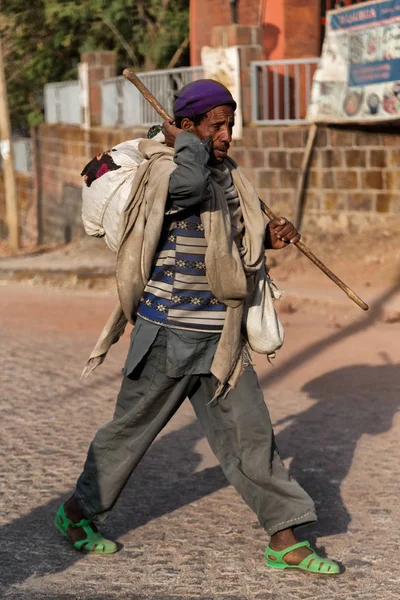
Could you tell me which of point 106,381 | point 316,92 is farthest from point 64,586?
point 316,92

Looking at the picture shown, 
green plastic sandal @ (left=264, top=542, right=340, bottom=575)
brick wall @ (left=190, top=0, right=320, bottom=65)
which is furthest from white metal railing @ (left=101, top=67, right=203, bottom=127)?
green plastic sandal @ (left=264, top=542, right=340, bottom=575)

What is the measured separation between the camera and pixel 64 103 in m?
21.0

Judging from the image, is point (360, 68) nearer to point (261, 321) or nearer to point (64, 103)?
point (261, 321)

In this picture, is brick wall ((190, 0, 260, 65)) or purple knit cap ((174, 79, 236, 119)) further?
brick wall ((190, 0, 260, 65))

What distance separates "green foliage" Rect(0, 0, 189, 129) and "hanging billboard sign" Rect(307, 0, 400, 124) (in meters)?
9.38

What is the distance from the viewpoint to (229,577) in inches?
169

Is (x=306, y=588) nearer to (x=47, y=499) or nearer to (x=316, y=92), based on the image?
(x=47, y=499)

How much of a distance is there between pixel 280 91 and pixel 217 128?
38.2ft

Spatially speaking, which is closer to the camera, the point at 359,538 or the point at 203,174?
the point at 203,174

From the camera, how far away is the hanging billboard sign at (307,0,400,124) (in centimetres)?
1218

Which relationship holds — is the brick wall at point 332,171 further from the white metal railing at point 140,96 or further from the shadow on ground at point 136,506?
the shadow on ground at point 136,506

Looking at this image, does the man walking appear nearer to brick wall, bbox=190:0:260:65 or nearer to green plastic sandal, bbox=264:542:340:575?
green plastic sandal, bbox=264:542:340:575

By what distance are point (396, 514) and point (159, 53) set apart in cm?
1820

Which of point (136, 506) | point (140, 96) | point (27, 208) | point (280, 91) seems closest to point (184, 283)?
point (136, 506)
